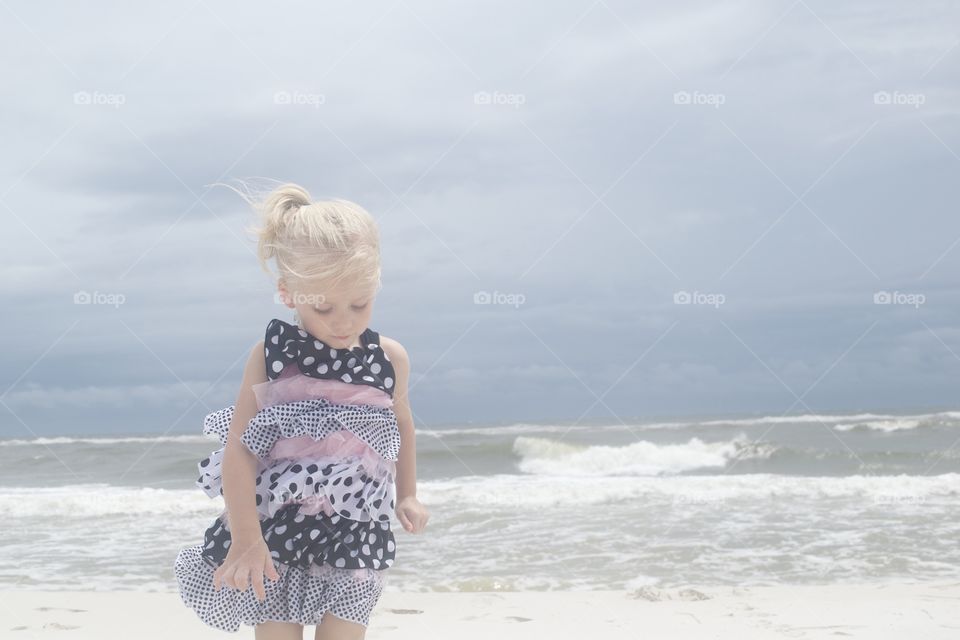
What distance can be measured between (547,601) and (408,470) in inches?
127

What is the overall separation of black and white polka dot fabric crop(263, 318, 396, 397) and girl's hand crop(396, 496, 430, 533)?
32 cm

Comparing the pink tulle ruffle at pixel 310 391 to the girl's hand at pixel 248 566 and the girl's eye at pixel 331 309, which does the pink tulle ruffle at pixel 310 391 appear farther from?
the girl's hand at pixel 248 566

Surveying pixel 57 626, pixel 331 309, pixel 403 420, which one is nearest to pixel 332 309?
pixel 331 309

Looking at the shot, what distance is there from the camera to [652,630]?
15.8 feet

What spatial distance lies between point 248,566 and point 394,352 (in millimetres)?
684

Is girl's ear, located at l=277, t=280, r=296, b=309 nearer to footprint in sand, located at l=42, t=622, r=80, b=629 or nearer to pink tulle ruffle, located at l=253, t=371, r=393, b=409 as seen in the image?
pink tulle ruffle, located at l=253, t=371, r=393, b=409

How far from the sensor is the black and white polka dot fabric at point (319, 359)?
2412 millimetres

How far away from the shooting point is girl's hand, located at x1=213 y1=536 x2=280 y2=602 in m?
2.27

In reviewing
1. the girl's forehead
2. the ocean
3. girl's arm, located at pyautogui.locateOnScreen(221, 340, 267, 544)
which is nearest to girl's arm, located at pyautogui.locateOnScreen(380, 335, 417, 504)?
the girl's forehead

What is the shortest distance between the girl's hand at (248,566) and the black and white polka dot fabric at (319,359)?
0.42 m

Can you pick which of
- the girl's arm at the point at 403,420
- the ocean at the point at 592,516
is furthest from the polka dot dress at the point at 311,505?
the ocean at the point at 592,516

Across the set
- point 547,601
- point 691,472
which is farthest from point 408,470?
point 691,472

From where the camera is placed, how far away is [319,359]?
2.44 m

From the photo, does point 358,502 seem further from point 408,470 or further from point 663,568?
point 663,568
